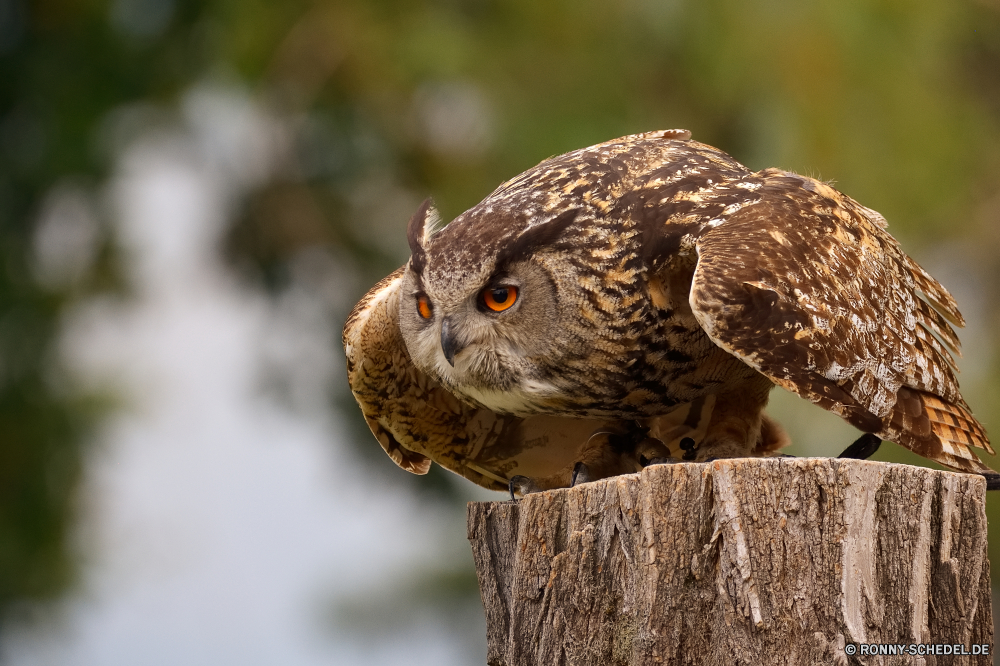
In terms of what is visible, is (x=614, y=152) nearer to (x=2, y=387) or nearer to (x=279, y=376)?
(x=279, y=376)

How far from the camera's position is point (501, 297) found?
3029 mm

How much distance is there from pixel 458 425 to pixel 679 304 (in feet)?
3.74

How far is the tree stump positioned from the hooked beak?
78 centimetres

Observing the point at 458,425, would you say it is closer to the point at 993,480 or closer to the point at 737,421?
the point at 737,421

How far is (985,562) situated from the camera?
238 cm

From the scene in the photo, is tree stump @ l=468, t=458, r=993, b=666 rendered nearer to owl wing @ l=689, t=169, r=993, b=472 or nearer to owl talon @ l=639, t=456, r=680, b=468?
owl wing @ l=689, t=169, r=993, b=472

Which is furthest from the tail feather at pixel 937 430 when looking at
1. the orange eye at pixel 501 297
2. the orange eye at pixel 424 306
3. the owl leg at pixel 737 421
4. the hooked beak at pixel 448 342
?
the orange eye at pixel 424 306

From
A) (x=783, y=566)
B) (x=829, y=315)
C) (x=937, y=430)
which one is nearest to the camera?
(x=783, y=566)

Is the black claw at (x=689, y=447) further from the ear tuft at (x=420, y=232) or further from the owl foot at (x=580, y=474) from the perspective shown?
the ear tuft at (x=420, y=232)

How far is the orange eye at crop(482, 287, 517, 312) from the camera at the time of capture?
3.02 meters

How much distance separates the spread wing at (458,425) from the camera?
3.58 m

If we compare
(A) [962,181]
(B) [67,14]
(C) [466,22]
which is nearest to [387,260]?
(C) [466,22]

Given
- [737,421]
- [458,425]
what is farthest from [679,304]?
[458,425]

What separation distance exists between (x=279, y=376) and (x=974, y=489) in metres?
6.39
